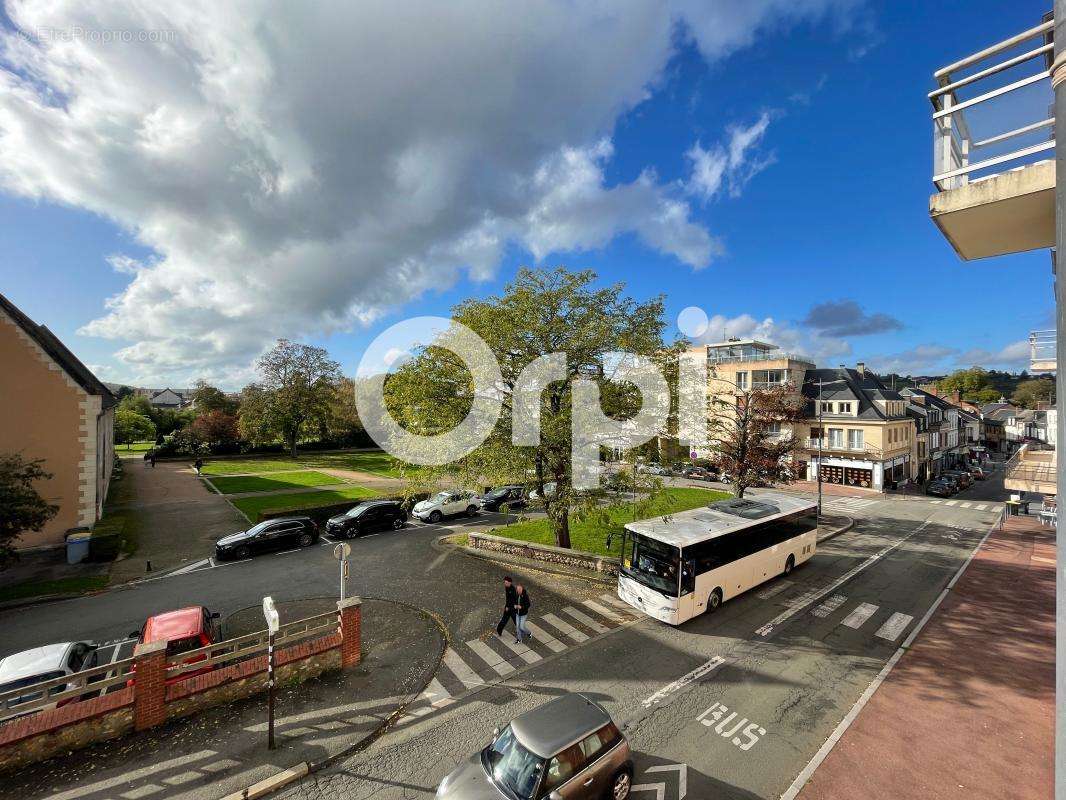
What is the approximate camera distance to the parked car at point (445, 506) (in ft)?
82.1

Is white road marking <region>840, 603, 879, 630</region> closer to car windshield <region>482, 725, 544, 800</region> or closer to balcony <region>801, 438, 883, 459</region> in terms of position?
car windshield <region>482, 725, 544, 800</region>

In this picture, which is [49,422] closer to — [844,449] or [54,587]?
[54,587]

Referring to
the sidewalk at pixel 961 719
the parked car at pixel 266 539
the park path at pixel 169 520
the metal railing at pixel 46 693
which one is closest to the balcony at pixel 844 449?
the sidewalk at pixel 961 719

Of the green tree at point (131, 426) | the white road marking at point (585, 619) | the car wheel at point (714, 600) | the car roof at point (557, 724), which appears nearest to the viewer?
the car roof at point (557, 724)

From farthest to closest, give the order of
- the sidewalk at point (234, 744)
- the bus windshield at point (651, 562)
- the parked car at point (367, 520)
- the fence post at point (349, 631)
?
the parked car at point (367, 520), the bus windshield at point (651, 562), the fence post at point (349, 631), the sidewalk at point (234, 744)

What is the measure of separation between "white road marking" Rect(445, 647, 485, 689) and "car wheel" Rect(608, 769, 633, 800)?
4.12 metres

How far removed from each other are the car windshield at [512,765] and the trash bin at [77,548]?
2064 centimetres

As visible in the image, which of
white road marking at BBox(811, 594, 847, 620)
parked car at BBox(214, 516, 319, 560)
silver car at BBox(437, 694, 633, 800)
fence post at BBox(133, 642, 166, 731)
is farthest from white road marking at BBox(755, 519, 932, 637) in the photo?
parked car at BBox(214, 516, 319, 560)

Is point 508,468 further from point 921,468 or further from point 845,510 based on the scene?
point 921,468

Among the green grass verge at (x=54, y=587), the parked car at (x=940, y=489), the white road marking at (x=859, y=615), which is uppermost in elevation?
the green grass verge at (x=54, y=587)

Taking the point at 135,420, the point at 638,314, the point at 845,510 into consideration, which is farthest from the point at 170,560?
the point at 135,420

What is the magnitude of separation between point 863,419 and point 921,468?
15.5 metres

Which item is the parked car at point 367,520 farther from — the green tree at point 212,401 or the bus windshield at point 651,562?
the green tree at point 212,401

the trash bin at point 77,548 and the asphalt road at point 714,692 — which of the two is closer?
the asphalt road at point 714,692
